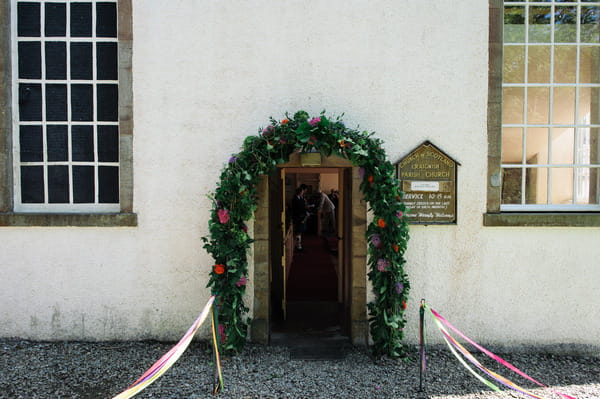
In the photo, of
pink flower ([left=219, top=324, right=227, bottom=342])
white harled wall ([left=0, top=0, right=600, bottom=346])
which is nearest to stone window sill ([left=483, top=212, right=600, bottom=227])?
white harled wall ([left=0, top=0, right=600, bottom=346])

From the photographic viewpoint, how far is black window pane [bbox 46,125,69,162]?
530 cm

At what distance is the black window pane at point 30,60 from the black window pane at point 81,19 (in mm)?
507

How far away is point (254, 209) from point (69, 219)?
231 centimetres

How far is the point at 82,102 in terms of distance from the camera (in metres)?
5.30

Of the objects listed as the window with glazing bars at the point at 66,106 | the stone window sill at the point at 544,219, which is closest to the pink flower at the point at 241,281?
the window with glazing bars at the point at 66,106

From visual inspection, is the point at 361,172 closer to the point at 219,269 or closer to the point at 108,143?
the point at 219,269

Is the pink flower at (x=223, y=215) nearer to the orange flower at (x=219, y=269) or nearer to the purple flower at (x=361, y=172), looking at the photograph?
the orange flower at (x=219, y=269)

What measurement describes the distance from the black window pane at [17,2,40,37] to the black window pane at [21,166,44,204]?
1.69m

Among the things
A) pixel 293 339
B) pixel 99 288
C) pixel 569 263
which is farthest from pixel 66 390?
pixel 569 263

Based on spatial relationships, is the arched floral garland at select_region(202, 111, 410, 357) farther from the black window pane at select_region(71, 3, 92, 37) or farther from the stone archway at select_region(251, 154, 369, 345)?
the black window pane at select_region(71, 3, 92, 37)

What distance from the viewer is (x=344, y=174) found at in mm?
5375

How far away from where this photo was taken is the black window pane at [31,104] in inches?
208

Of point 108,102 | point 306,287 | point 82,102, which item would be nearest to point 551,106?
point 306,287

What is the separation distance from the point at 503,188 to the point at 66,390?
539cm
